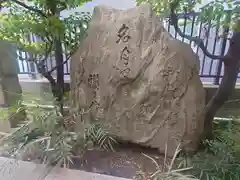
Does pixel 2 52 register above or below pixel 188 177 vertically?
above

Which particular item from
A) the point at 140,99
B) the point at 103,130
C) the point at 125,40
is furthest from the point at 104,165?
the point at 125,40

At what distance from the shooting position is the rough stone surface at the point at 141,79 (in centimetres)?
119

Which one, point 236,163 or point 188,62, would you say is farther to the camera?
point 188,62

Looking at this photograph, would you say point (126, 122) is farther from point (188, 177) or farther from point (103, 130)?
point (188, 177)

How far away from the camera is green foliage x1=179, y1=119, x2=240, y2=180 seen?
1.09 metres

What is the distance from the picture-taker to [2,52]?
5.24 feet

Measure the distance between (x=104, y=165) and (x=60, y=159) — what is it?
0.28 m

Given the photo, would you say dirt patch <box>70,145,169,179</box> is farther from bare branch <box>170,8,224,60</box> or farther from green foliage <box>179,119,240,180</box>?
bare branch <box>170,8,224,60</box>

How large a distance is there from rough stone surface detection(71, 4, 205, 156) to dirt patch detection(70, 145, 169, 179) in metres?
0.10

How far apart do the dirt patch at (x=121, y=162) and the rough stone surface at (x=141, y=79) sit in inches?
3.7

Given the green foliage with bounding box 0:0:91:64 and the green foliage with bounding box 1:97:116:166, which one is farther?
the green foliage with bounding box 0:0:91:64

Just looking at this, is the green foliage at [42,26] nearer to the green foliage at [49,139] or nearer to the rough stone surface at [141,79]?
the rough stone surface at [141,79]

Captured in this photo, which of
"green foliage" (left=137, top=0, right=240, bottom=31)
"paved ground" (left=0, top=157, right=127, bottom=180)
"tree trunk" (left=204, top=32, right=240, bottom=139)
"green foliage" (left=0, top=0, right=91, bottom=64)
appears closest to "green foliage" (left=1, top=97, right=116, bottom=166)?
"paved ground" (left=0, top=157, right=127, bottom=180)

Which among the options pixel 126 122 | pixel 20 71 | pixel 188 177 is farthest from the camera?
pixel 20 71
